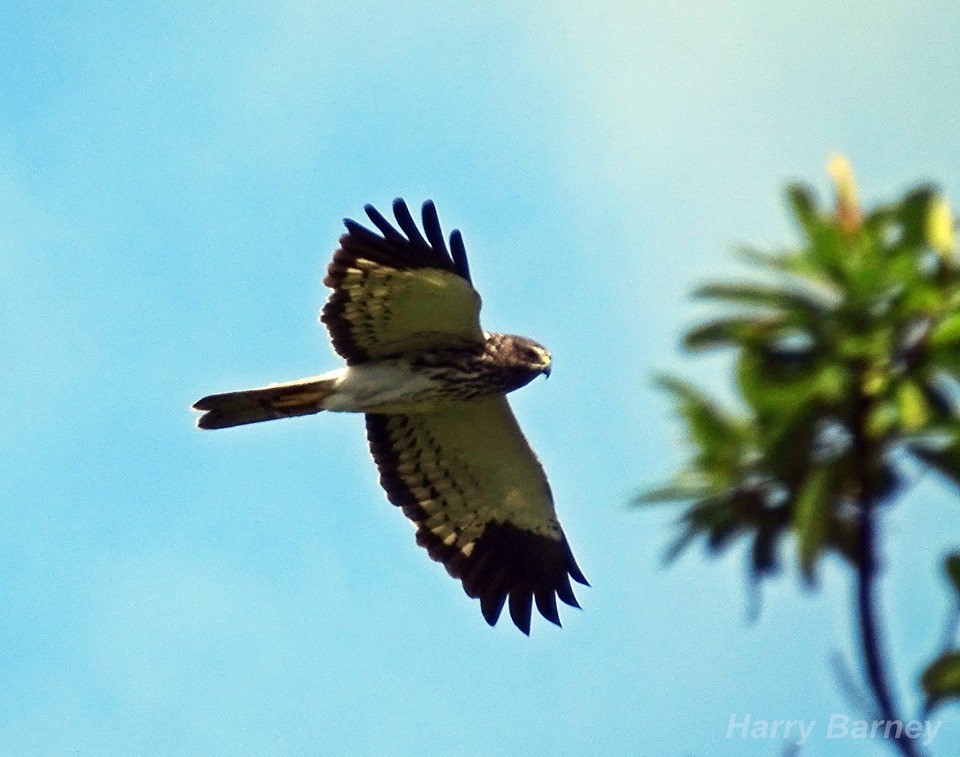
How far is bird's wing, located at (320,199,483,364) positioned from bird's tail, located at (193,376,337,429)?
0.35 m

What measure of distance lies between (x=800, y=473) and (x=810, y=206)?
3.17 ft

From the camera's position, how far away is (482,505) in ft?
38.2

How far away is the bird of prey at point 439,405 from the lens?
396 inches

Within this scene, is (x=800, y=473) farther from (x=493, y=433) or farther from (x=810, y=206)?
(x=493, y=433)

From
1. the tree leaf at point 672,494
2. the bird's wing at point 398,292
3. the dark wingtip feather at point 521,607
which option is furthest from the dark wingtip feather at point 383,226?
the tree leaf at point 672,494

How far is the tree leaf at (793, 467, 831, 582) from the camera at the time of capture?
4.55m

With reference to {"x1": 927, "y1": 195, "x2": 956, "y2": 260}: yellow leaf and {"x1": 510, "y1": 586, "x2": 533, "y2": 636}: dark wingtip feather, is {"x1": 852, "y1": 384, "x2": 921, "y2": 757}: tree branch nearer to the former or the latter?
{"x1": 927, "y1": 195, "x2": 956, "y2": 260}: yellow leaf

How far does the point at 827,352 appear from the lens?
4695mm

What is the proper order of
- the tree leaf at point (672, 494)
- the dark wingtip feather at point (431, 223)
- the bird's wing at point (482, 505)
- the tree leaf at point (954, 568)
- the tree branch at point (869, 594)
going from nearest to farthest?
the tree branch at point (869, 594), the tree leaf at point (954, 568), the tree leaf at point (672, 494), the dark wingtip feather at point (431, 223), the bird's wing at point (482, 505)

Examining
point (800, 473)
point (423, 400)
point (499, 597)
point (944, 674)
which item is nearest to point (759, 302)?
point (800, 473)

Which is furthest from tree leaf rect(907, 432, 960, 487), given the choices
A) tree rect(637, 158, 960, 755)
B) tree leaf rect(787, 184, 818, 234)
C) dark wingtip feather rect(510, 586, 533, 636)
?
dark wingtip feather rect(510, 586, 533, 636)

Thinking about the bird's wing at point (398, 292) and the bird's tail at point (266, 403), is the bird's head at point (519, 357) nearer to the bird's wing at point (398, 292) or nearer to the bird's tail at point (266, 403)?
the bird's wing at point (398, 292)

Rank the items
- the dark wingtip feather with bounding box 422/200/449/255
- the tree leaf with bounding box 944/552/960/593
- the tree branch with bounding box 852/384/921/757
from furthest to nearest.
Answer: the dark wingtip feather with bounding box 422/200/449/255, the tree leaf with bounding box 944/552/960/593, the tree branch with bounding box 852/384/921/757

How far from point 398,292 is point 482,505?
2338 millimetres
